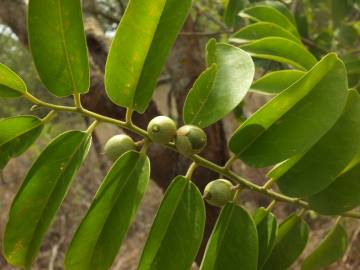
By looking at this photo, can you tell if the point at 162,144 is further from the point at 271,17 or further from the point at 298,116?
the point at 271,17

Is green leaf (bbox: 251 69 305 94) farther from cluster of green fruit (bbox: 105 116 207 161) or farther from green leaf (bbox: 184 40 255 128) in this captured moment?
cluster of green fruit (bbox: 105 116 207 161)

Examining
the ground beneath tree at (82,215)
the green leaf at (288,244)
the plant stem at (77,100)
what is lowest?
the ground beneath tree at (82,215)

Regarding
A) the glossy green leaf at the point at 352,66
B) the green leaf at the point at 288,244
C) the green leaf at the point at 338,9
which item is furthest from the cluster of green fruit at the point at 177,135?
the green leaf at the point at 338,9

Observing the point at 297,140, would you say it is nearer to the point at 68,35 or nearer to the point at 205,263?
the point at 205,263

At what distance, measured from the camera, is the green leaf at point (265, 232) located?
993 millimetres

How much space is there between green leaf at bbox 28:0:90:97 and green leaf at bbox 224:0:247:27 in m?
1.12

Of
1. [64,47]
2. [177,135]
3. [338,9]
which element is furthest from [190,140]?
[338,9]

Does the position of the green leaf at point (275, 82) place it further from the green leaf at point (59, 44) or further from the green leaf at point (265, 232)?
the green leaf at point (59, 44)

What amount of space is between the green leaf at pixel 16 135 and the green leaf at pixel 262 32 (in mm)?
530

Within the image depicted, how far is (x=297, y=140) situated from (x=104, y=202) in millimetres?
332

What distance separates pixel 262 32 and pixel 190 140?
1.49ft

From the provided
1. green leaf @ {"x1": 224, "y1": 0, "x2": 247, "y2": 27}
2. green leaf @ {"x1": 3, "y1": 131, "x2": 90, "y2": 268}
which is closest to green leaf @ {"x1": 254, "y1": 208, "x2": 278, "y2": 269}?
green leaf @ {"x1": 3, "y1": 131, "x2": 90, "y2": 268}

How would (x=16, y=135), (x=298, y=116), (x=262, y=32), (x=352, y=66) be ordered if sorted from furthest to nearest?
(x=352, y=66) → (x=262, y=32) → (x=16, y=135) → (x=298, y=116)

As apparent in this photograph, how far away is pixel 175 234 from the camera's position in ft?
2.97
